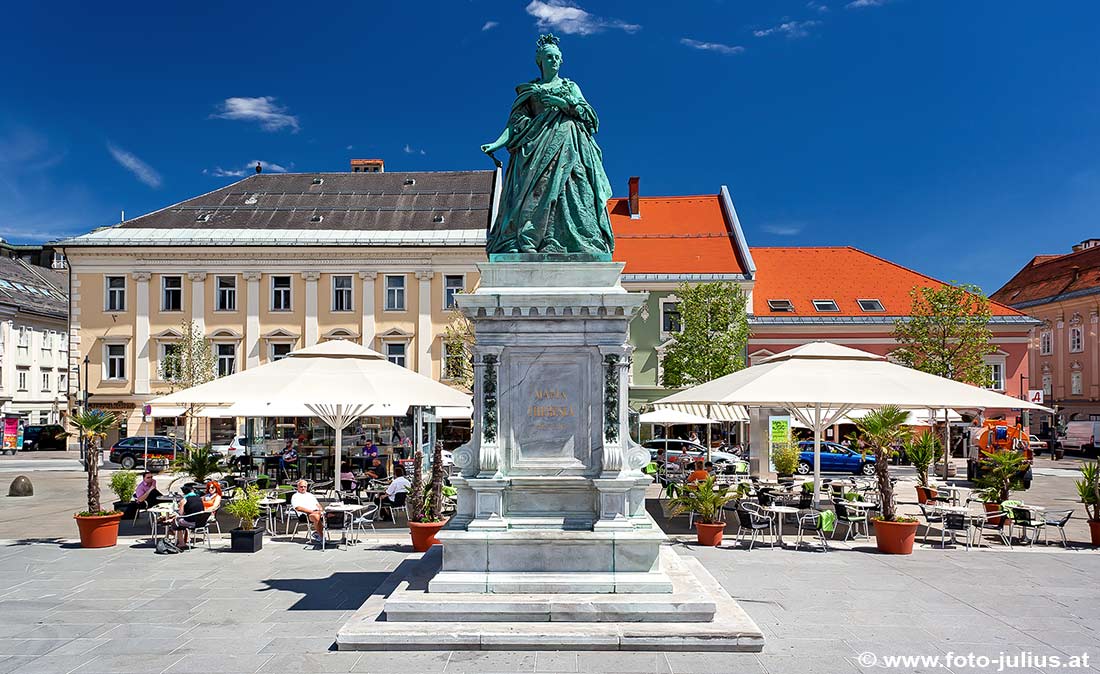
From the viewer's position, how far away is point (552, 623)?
8094mm

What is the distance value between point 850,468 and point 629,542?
2239 centimetres

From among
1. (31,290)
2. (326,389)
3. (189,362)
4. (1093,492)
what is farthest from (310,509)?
(31,290)

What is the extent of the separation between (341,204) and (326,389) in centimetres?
2776

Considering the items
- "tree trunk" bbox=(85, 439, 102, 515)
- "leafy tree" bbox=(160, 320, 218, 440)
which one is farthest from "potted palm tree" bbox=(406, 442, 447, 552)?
"leafy tree" bbox=(160, 320, 218, 440)

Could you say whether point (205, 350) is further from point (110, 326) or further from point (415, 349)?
point (415, 349)

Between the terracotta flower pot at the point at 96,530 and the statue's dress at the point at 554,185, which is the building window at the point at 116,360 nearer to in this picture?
the terracotta flower pot at the point at 96,530

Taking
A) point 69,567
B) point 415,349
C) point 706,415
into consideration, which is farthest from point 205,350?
point 69,567

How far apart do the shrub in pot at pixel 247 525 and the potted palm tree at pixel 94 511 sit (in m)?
1.82

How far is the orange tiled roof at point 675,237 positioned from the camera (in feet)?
125

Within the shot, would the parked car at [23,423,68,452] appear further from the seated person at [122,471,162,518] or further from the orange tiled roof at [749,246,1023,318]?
the orange tiled roof at [749,246,1023,318]

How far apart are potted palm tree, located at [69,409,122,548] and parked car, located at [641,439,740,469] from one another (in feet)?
47.6

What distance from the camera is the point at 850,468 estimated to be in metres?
28.8

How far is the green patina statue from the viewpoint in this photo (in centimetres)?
962

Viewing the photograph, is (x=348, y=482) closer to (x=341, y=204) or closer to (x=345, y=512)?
(x=345, y=512)
